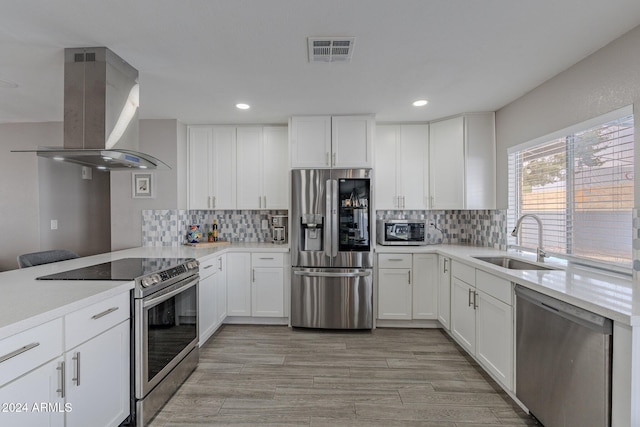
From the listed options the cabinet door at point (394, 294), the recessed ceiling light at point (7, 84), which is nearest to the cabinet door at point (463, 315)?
the cabinet door at point (394, 294)

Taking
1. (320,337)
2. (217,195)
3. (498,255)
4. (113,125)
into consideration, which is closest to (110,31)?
(113,125)

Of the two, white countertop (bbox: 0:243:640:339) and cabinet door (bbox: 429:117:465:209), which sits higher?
cabinet door (bbox: 429:117:465:209)

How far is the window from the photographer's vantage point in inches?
76.2

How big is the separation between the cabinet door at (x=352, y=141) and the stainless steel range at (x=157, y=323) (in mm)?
1870

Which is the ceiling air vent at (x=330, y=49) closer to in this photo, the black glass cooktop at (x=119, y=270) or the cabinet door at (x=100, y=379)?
the black glass cooktop at (x=119, y=270)

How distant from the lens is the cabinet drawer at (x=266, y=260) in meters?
3.45

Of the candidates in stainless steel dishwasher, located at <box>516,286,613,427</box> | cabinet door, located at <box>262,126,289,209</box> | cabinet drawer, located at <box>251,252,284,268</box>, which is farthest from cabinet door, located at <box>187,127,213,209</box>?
stainless steel dishwasher, located at <box>516,286,613,427</box>

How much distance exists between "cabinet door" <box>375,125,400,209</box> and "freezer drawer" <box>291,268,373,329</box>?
913 millimetres

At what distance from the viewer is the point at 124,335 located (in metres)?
1.75

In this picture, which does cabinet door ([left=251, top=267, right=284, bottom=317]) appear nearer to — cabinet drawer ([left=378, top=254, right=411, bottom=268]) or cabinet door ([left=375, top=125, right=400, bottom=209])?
cabinet drawer ([left=378, top=254, right=411, bottom=268])

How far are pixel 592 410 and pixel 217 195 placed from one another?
363 cm

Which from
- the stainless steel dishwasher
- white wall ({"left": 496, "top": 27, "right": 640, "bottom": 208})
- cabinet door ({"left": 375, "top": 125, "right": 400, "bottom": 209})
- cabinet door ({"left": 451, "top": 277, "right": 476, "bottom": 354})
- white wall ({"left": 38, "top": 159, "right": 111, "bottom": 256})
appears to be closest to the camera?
the stainless steel dishwasher

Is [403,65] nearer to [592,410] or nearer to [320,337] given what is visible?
[592,410]

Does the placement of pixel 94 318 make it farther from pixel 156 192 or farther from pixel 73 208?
pixel 73 208
